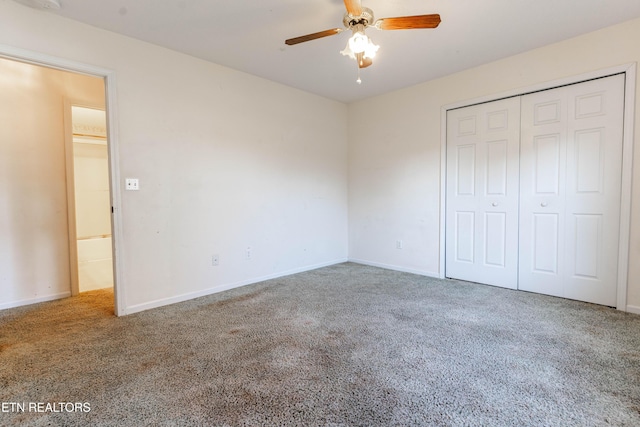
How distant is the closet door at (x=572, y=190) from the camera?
9.02 ft

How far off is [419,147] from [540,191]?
1458mm

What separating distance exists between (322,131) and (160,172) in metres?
2.40

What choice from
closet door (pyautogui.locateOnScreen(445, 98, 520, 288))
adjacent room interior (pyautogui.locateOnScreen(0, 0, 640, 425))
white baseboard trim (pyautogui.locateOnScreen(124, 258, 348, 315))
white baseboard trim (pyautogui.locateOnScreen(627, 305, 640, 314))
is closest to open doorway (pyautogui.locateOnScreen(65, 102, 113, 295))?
adjacent room interior (pyautogui.locateOnScreen(0, 0, 640, 425))

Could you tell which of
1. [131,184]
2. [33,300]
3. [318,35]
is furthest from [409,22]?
[33,300]

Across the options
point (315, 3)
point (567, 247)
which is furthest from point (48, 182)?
point (567, 247)

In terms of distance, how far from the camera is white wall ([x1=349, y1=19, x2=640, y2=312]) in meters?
2.69

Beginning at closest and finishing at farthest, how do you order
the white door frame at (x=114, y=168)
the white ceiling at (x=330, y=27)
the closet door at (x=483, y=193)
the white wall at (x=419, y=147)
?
the white ceiling at (x=330, y=27) < the white door frame at (x=114, y=168) < the white wall at (x=419, y=147) < the closet door at (x=483, y=193)

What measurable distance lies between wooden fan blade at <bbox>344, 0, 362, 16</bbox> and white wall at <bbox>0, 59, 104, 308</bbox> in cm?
315

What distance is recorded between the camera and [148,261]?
2.92 m

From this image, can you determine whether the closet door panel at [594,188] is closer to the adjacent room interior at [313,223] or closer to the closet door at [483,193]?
the adjacent room interior at [313,223]

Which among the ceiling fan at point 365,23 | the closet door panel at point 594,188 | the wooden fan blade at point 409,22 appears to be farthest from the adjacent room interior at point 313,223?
the wooden fan blade at point 409,22

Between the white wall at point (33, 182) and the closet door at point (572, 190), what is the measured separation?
16.2 feet

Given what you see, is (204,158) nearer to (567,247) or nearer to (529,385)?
(529,385)

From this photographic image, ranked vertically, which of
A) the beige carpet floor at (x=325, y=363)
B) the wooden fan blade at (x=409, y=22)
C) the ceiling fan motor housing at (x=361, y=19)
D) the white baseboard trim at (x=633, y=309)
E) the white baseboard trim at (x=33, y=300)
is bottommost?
the beige carpet floor at (x=325, y=363)
